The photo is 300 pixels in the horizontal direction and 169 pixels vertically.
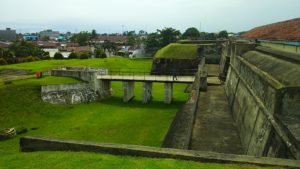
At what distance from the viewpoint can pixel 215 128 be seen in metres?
12.7

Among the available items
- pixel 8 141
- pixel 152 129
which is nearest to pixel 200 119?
pixel 152 129

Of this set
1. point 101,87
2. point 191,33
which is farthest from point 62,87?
point 191,33

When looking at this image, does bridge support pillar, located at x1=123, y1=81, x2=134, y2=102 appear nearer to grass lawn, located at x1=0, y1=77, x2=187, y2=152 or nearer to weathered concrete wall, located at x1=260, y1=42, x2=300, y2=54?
grass lawn, located at x1=0, y1=77, x2=187, y2=152

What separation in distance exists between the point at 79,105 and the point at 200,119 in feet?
40.9

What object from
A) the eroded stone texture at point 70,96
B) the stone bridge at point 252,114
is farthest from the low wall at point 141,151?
the eroded stone texture at point 70,96

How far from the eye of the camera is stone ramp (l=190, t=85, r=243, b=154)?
10836 mm

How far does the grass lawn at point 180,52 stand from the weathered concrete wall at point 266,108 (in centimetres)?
2598

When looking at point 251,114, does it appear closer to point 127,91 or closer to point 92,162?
point 92,162

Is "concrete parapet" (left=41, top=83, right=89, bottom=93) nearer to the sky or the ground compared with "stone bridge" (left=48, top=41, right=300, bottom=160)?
nearer to the ground

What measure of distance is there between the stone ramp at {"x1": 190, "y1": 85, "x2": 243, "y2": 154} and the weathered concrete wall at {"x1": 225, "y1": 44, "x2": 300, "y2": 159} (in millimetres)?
383

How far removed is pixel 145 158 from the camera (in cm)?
674

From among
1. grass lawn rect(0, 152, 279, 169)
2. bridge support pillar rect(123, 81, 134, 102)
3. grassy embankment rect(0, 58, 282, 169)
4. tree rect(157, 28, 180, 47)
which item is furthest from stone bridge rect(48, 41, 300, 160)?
tree rect(157, 28, 180, 47)

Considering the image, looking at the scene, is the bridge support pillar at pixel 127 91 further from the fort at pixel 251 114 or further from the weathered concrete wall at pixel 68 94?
the fort at pixel 251 114

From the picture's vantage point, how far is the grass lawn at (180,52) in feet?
134
